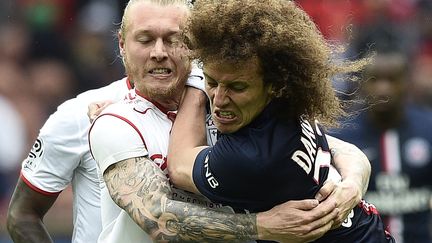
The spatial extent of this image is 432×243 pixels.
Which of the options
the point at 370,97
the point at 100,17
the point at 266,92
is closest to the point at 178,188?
the point at 266,92

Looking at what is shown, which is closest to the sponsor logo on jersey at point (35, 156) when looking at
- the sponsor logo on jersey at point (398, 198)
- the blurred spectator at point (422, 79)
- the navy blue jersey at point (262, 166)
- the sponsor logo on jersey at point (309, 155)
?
the navy blue jersey at point (262, 166)

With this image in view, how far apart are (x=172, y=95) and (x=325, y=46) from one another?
69 cm

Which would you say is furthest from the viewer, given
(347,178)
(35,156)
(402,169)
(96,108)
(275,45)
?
(402,169)

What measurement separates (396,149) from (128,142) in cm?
401

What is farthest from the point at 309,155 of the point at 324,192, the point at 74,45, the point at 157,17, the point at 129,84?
the point at 74,45

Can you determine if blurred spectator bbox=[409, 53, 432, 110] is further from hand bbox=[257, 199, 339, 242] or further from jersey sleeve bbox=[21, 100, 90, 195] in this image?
hand bbox=[257, 199, 339, 242]

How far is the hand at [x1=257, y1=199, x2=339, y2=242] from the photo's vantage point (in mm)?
4395

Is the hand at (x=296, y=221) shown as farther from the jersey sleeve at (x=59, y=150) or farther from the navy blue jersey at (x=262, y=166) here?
the jersey sleeve at (x=59, y=150)

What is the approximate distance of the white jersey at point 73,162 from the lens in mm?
5488

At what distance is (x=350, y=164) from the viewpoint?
4.99 meters

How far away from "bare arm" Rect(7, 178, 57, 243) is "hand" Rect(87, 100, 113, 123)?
2.13 ft

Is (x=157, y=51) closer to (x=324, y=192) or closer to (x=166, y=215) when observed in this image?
(x=166, y=215)

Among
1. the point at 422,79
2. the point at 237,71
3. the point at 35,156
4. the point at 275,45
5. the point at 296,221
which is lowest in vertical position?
the point at 35,156

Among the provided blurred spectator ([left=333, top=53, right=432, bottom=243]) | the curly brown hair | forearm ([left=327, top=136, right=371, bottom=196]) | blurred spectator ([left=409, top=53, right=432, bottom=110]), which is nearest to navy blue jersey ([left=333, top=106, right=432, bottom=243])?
blurred spectator ([left=333, top=53, right=432, bottom=243])
